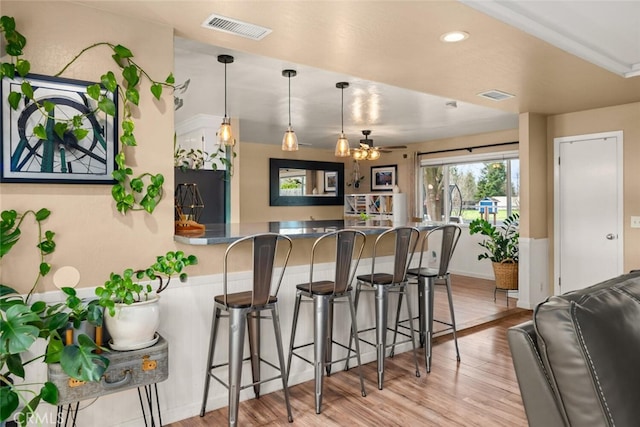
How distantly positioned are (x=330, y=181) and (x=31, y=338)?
767cm

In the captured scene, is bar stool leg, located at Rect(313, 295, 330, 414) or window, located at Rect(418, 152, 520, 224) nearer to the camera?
bar stool leg, located at Rect(313, 295, 330, 414)

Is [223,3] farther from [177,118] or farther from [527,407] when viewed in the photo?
[177,118]

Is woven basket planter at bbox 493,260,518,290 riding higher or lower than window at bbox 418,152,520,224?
lower

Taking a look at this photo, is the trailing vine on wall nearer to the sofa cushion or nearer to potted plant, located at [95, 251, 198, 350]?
potted plant, located at [95, 251, 198, 350]

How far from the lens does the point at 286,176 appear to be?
8266mm

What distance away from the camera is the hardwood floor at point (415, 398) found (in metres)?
2.54

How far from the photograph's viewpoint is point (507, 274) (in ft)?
18.0

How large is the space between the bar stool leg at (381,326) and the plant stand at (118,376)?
1483 mm

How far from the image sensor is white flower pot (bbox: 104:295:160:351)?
197 cm

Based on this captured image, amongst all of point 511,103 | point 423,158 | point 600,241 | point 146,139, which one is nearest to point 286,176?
point 423,158

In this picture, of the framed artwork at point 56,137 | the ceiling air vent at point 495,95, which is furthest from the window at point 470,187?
the framed artwork at point 56,137

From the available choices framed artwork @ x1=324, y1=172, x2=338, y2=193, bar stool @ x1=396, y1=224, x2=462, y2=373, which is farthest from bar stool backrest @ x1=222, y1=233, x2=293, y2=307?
framed artwork @ x1=324, y1=172, x2=338, y2=193

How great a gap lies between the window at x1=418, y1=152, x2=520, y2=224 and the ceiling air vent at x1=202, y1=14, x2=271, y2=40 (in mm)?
5231

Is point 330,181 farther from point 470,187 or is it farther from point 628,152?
point 628,152
